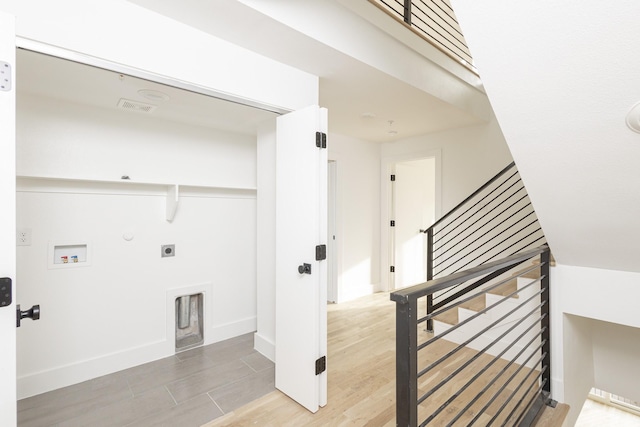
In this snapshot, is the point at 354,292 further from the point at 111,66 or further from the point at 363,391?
the point at 111,66

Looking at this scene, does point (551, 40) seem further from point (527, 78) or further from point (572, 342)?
point (572, 342)

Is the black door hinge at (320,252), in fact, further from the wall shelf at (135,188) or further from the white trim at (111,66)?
the wall shelf at (135,188)

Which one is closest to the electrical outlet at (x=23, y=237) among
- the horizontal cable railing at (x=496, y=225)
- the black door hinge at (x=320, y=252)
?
the black door hinge at (x=320, y=252)

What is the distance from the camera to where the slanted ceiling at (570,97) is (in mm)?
1125

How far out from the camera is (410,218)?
529 cm

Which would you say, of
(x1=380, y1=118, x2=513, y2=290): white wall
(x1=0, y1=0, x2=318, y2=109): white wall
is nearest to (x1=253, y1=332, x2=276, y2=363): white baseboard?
(x1=0, y1=0, x2=318, y2=109): white wall

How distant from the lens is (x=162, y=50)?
1.67 metres

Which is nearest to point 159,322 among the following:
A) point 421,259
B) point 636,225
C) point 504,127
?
point 504,127

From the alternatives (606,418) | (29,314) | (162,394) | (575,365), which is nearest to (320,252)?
(29,314)

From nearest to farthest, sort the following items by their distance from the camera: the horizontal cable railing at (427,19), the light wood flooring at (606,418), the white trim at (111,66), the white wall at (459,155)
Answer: the white trim at (111,66), the horizontal cable railing at (427,19), the white wall at (459,155), the light wood flooring at (606,418)

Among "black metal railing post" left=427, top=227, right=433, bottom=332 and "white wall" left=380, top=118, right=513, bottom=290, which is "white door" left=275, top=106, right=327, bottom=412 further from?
"white wall" left=380, top=118, right=513, bottom=290

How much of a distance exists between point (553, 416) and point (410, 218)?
11.2ft

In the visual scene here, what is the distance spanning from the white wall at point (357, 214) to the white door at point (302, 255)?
2.16m

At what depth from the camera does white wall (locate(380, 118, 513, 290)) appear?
3.82 metres
